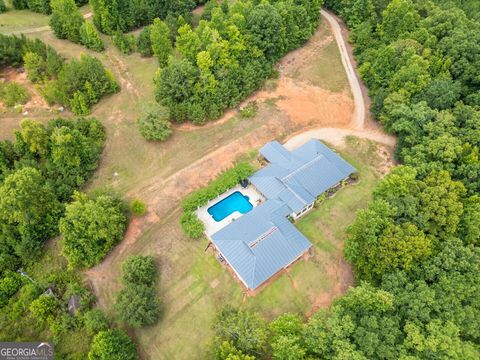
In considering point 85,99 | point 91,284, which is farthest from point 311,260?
point 85,99

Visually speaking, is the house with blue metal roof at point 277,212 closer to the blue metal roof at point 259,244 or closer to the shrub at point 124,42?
the blue metal roof at point 259,244

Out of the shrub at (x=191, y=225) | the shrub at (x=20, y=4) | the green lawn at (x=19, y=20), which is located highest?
the shrub at (x=20, y=4)

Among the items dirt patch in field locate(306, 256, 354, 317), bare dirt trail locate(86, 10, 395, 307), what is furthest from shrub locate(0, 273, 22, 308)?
dirt patch in field locate(306, 256, 354, 317)

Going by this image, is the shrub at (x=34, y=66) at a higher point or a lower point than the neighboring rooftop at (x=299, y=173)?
higher

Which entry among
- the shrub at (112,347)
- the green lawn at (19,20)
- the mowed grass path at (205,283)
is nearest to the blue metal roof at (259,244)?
the mowed grass path at (205,283)

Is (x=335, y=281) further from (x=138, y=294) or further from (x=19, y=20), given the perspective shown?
(x=19, y=20)

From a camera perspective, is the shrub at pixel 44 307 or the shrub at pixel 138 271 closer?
the shrub at pixel 44 307
